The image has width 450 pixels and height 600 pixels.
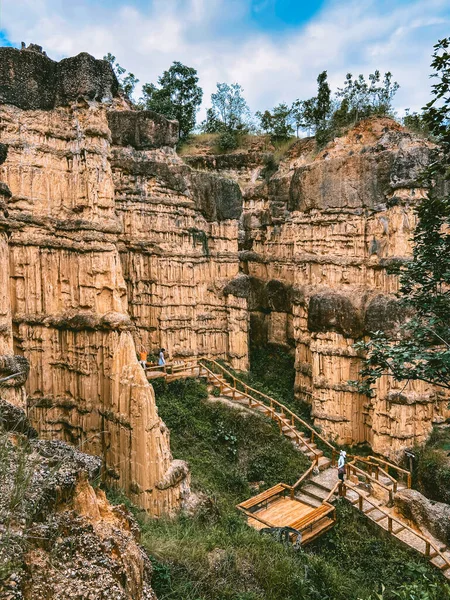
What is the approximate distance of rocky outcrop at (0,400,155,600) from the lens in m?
3.73

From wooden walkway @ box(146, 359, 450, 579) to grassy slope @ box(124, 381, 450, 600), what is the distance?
410 millimetres

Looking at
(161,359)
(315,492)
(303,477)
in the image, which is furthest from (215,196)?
(315,492)

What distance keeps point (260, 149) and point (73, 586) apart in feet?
93.8

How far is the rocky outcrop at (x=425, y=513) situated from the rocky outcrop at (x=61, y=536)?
37.8 ft

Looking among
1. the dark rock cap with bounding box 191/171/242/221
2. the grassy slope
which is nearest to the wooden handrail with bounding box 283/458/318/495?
the grassy slope

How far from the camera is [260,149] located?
29672 mm

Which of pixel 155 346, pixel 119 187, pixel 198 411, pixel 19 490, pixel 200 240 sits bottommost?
pixel 198 411

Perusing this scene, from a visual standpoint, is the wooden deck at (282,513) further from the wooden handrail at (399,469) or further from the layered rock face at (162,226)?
the layered rock face at (162,226)

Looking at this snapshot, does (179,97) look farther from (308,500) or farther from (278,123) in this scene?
(308,500)

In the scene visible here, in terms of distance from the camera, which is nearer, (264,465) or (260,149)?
(264,465)

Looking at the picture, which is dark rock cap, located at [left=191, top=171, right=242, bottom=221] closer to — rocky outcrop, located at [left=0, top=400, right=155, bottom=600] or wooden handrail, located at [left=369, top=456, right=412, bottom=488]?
wooden handrail, located at [left=369, top=456, right=412, bottom=488]

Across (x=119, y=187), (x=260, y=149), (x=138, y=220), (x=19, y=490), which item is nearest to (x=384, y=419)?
(x=138, y=220)

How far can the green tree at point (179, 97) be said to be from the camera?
32.7m

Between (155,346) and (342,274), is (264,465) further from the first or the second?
(342,274)
